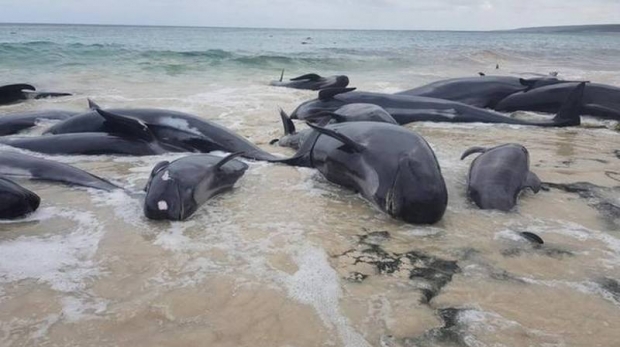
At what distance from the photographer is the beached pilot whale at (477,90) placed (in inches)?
414

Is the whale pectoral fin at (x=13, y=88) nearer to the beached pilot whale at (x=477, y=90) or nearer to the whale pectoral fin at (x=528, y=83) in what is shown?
the beached pilot whale at (x=477, y=90)

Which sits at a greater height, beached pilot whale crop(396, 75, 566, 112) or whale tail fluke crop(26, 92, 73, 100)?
beached pilot whale crop(396, 75, 566, 112)

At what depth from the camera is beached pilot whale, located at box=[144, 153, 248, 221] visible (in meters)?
4.54

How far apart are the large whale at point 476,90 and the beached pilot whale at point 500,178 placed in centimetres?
480

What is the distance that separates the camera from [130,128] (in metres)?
6.78

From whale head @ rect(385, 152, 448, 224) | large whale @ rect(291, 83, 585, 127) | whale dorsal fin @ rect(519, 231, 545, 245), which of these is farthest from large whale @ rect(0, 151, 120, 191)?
large whale @ rect(291, 83, 585, 127)

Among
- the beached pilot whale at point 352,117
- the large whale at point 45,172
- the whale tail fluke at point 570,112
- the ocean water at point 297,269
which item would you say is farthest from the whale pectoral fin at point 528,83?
the large whale at point 45,172

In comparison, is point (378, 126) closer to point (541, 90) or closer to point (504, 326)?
point (504, 326)

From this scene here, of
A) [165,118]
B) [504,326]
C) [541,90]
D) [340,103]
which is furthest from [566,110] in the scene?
[504,326]

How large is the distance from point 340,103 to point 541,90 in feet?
13.4

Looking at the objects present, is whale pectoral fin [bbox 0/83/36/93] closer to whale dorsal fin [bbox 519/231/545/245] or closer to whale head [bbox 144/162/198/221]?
whale head [bbox 144/162/198/221]

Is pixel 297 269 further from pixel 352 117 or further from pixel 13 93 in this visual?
pixel 13 93

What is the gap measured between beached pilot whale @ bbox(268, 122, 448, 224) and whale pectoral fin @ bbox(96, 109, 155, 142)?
7.14 feet

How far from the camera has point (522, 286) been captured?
11.4ft
